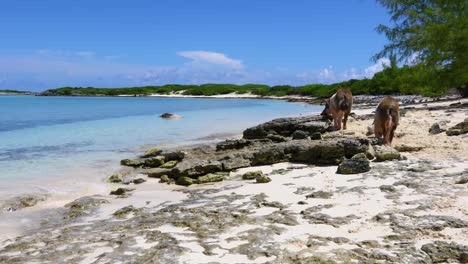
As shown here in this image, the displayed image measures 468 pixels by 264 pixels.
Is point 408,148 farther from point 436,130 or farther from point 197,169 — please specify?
point 197,169

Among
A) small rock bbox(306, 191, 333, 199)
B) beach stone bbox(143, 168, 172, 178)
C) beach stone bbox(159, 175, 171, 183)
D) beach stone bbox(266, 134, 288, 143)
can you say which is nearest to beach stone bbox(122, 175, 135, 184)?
beach stone bbox(143, 168, 172, 178)

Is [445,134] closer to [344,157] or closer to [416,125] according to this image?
[416,125]

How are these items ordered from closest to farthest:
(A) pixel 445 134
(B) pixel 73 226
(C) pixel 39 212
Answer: (B) pixel 73 226 → (C) pixel 39 212 → (A) pixel 445 134

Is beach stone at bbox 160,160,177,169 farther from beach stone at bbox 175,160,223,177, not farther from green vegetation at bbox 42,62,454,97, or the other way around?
green vegetation at bbox 42,62,454,97

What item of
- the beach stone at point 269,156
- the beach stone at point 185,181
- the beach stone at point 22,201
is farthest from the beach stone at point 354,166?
the beach stone at point 22,201

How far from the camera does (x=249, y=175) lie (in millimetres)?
8688

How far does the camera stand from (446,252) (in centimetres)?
418

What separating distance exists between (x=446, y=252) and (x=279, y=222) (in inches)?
74.9

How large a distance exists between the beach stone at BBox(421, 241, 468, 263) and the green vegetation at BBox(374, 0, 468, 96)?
16.5 m

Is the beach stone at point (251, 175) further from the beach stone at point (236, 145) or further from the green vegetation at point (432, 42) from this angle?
the green vegetation at point (432, 42)

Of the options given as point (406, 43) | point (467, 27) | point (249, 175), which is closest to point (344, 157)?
point (249, 175)

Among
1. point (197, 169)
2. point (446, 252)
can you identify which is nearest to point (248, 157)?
Result: point (197, 169)

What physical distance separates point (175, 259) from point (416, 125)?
11.5m

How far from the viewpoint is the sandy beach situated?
14.6ft
